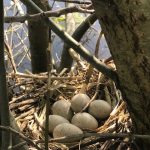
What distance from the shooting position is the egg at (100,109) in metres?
1.58

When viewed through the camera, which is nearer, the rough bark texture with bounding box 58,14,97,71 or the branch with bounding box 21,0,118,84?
the branch with bounding box 21,0,118,84

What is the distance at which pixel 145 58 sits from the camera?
0.85 metres

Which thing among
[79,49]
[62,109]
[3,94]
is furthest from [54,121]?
[3,94]

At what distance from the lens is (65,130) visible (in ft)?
4.69

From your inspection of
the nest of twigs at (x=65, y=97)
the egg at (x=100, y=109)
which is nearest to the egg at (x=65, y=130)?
the nest of twigs at (x=65, y=97)

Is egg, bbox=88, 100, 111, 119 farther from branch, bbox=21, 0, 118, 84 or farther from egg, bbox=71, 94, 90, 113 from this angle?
branch, bbox=21, 0, 118, 84

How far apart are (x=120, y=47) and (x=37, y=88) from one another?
3.43 feet

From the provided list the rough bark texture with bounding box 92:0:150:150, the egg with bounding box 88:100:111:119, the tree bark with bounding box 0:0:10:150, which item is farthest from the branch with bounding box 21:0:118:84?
the egg with bounding box 88:100:111:119

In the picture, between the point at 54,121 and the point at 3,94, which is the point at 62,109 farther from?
the point at 3,94

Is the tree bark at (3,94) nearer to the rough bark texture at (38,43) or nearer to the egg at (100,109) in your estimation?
the egg at (100,109)

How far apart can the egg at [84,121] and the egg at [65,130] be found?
0.22 feet

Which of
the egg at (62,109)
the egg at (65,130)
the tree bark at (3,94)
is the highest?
the tree bark at (3,94)

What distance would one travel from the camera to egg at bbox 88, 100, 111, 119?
1584 millimetres

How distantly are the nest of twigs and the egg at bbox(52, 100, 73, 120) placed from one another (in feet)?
0.17
